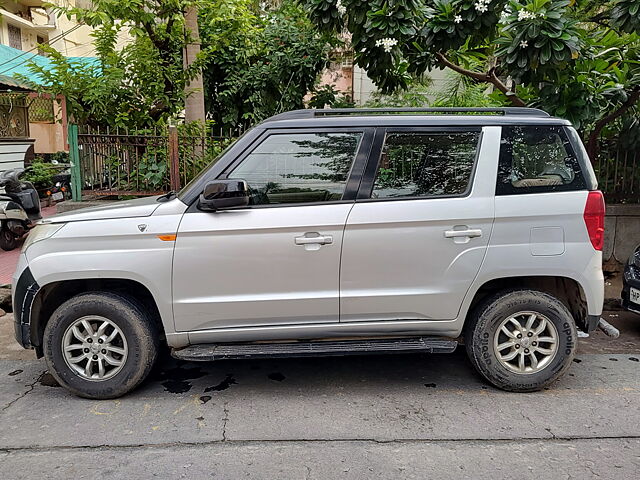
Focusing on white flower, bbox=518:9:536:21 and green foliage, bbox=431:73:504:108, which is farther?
green foliage, bbox=431:73:504:108

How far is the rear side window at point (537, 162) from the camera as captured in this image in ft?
13.0

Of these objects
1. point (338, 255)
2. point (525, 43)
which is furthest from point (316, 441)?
point (525, 43)

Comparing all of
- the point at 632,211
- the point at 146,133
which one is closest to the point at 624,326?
the point at 632,211

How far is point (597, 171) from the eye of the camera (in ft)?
25.1

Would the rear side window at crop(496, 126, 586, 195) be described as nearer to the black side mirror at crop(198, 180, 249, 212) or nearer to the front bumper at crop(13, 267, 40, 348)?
the black side mirror at crop(198, 180, 249, 212)

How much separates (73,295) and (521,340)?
3.40 metres

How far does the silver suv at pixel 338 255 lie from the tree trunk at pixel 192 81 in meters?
4.82

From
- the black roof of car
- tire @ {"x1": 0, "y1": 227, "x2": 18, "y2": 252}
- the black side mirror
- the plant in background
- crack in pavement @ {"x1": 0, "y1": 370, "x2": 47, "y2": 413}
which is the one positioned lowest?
crack in pavement @ {"x1": 0, "y1": 370, "x2": 47, "y2": 413}

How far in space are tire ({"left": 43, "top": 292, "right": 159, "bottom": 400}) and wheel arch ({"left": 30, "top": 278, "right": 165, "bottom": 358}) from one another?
12 cm

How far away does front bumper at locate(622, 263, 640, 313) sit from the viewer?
5.20m

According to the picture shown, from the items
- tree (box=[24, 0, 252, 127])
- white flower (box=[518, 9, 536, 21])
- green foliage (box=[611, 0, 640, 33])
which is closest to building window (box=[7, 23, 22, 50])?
tree (box=[24, 0, 252, 127])

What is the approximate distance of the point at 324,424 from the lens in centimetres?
362

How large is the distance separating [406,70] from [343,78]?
6896 millimetres

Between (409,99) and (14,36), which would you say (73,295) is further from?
(14,36)
